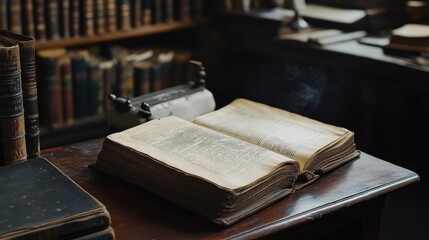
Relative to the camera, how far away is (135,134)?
1307 mm

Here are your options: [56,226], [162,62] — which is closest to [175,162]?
[56,226]

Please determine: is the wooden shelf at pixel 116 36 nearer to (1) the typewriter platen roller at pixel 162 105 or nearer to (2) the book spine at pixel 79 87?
(2) the book spine at pixel 79 87

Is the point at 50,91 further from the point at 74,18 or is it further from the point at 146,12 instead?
the point at 146,12

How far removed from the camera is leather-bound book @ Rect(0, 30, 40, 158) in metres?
1.25

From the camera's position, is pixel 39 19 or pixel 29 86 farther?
pixel 39 19

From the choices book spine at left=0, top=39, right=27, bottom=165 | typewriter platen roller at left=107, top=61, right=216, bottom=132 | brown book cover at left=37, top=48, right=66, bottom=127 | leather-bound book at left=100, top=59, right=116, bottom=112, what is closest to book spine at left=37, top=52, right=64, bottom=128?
brown book cover at left=37, top=48, right=66, bottom=127

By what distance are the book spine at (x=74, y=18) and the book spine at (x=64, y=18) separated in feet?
0.05

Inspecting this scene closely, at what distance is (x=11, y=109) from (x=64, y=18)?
1.44m

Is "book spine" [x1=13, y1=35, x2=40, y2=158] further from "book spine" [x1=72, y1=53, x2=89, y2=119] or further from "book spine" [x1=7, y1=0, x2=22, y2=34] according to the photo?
"book spine" [x1=72, y1=53, x2=89, y2=119]

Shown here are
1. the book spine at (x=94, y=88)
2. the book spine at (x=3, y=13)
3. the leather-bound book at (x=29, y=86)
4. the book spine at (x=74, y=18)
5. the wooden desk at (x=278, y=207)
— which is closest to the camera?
the wooden desk at (x=278, y=207)

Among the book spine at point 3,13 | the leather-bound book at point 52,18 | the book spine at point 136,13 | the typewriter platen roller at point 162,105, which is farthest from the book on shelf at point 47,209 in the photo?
the book spine at point 136,13

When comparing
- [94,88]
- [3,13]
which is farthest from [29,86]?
[94,88]

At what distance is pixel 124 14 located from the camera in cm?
273

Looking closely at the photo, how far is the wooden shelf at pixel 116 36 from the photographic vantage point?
255 cm
